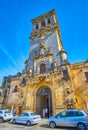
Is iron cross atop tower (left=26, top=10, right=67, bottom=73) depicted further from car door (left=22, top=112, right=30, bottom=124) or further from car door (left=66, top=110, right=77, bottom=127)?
car door (left=66, top=110, right=77, bottom=127)

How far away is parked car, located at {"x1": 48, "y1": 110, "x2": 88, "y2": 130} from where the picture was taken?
9227 millimetres

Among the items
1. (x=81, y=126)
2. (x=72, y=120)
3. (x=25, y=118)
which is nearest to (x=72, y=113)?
(x=72, y=120)

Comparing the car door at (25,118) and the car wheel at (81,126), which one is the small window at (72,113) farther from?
the car door at (25,118)

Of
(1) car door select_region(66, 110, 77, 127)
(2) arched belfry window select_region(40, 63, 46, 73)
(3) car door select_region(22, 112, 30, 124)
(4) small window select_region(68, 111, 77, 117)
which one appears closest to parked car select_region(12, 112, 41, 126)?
(3) car door select_region(22, 112, 30, 124)

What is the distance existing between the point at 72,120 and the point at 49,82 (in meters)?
10.0

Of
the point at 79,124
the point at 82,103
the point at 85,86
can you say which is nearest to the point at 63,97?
the point at 82,103

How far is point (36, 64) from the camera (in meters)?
23.0

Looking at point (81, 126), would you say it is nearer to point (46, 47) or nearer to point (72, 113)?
point (72, 113)

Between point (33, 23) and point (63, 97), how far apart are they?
23302 mm

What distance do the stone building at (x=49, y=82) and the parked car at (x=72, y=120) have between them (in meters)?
6.38

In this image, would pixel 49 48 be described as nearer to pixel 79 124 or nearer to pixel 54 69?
pixel 54 69

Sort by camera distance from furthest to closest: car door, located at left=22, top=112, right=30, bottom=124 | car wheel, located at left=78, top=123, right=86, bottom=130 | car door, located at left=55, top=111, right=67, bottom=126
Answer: car door, located at left=22, top=112, right=30, bottom=124 < car door, located at left=55, top=111, right=67, bottom=126 < car wheel, located at left=78, top=123, right=86, bottom=130

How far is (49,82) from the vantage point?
772 inches

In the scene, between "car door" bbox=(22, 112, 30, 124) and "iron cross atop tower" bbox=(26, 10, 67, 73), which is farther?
"iron cross atop tower" bbox=(26, 10, 67, 73)
